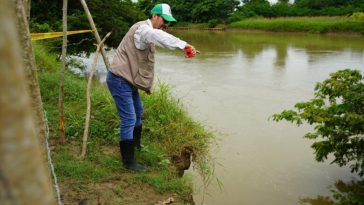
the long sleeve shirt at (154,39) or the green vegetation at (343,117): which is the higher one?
the long sleeve shirt at (154,39)

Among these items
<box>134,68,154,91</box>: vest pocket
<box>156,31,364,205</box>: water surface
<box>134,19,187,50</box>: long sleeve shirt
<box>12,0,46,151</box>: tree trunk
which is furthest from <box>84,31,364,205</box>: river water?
<box>12,0,46,151</box>: tree trunk

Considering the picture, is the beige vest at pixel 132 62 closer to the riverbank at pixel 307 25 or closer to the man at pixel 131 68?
the man at pixel 131 68

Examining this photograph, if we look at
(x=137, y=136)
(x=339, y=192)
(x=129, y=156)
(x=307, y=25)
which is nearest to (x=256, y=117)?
(x=339, y=192)

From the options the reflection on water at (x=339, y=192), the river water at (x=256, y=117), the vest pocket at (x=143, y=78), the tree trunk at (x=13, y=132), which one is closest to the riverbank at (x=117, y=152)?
the river water at (x=256, y=117)

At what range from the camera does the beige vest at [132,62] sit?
11.4ft

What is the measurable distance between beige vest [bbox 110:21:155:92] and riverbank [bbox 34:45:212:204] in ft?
2.60

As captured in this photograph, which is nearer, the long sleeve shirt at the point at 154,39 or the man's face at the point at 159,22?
the long sleeve shirt at the point at 154,39

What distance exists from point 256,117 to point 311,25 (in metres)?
22.7

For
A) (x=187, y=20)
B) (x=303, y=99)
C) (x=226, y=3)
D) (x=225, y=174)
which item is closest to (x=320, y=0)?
(x=226, y=3)

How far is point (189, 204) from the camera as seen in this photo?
3.38 metres

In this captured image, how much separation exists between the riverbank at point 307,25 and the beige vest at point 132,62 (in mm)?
22067

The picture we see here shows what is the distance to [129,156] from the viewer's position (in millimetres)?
3662

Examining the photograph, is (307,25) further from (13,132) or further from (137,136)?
(13,132)

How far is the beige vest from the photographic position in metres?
3.48
